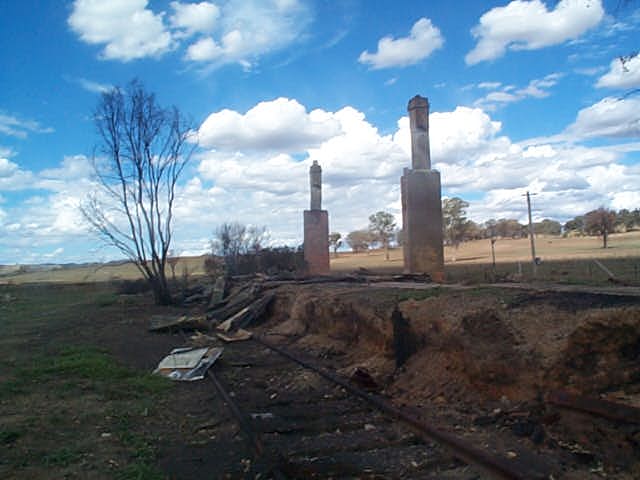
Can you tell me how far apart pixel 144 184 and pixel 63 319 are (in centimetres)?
742

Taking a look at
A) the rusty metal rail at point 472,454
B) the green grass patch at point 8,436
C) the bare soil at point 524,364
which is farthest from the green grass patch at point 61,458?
the bare soil at point 524,364

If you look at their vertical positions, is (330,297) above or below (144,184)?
below

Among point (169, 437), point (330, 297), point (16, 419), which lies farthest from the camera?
point (330, 297)

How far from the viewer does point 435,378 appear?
22.8 ft

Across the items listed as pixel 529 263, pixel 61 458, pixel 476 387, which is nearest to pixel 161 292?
pixel 61 458

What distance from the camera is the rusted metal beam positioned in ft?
13.9

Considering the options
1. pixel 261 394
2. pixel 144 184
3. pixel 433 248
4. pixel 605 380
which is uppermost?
pixel 144 184

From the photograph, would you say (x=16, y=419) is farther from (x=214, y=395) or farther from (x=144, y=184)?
(x=144, y=184)

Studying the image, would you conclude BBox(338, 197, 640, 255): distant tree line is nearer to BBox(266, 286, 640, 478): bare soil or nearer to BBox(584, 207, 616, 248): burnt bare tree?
BBox(584, 207, 616, 248): burnt bare tree

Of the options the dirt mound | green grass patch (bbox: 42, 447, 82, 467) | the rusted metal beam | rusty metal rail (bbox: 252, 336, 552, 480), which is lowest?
green grass patch (bbox: 42, 447, 82, 467)

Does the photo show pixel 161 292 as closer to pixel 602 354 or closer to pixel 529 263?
pixel 529 263

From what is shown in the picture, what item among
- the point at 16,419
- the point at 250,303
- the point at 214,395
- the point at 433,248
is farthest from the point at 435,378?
the point at 250,303

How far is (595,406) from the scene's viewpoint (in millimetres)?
4574

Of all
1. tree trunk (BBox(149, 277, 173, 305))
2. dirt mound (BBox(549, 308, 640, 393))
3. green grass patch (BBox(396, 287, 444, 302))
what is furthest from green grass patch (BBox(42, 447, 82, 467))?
tree trunk (BBox(149, 277, 173, 305))
